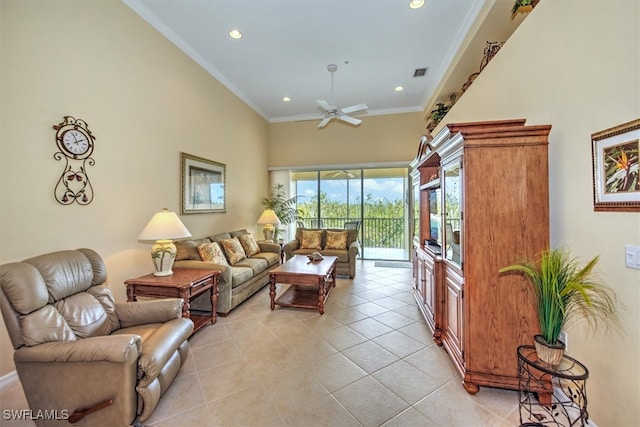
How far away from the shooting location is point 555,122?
1869 mm

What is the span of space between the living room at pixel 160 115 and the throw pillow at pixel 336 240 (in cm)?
257

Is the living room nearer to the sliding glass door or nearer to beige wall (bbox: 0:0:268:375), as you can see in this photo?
beige wall (bbox: 0:0:268:375)

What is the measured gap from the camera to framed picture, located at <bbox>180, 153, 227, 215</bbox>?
3.98 meters

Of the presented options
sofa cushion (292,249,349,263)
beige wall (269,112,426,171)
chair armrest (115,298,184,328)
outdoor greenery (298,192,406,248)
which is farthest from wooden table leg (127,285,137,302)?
beige wall (269,112,426,171)

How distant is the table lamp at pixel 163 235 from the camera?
110 inches

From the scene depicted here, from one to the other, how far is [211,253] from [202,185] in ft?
4.27

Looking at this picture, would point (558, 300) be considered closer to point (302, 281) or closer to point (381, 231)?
point (302, 281)

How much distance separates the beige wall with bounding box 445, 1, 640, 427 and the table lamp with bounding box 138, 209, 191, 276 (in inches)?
133

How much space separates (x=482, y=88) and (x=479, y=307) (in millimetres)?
2450

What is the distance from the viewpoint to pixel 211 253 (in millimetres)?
3693

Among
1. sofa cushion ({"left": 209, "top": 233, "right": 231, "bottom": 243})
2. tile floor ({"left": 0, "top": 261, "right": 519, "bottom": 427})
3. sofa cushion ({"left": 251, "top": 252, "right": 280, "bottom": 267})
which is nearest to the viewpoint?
tile floor ({"left": 0, "top": 261, "right": 519, "bottom": 427})

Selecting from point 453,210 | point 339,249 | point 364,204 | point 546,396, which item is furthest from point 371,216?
point 546,396

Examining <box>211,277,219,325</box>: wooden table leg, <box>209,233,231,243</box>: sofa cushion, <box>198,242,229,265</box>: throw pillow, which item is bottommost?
<box>211,277,219,325</box>: wooden table leg

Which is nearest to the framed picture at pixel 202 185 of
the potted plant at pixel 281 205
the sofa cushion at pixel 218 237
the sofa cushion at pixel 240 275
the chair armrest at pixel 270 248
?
the sofa cushion at pixel 218 237
